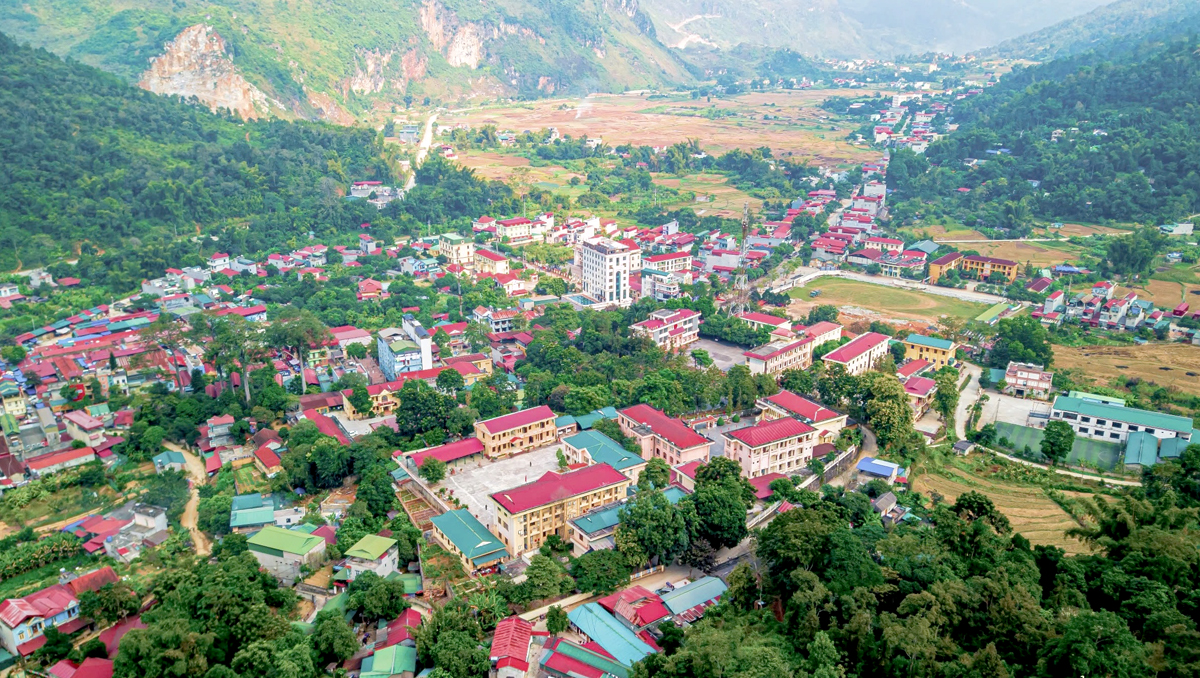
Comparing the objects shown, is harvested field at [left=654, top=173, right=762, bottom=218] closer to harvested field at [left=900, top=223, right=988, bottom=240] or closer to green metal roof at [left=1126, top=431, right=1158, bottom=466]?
harvested field at [left=900, top=223, right=988, bottom=240]

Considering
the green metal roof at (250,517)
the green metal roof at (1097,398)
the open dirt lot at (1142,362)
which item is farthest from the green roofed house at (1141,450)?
the green metal roof at (250,517)

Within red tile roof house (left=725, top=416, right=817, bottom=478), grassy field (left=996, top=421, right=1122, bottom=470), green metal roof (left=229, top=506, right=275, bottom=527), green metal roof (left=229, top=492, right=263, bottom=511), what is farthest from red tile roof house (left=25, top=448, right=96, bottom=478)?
grassy field (left=996, top=421, right=1122, bottom=470)

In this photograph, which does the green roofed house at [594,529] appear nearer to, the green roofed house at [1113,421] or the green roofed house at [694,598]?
the green roofed house at [694,598]

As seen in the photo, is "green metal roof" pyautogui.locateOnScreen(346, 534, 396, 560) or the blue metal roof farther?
"green metal roof" pyautogui.locateOnScreen(346, 534, 396, 560)

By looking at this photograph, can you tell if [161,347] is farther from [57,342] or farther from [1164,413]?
[1164,413]

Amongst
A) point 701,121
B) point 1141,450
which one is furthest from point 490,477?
point 701,121
